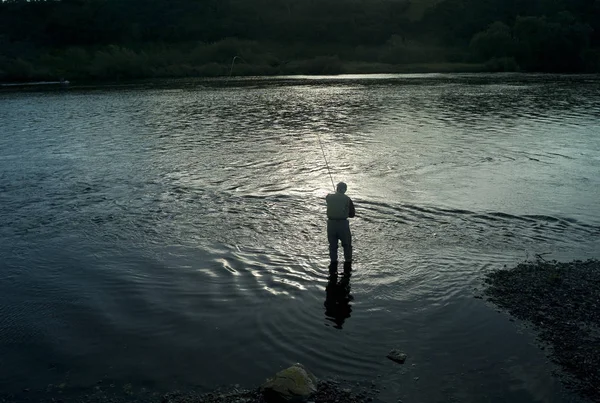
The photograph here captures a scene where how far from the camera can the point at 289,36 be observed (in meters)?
154

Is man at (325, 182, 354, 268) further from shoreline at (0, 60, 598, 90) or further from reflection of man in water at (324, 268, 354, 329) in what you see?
shoreline at (0, 60, 598, 90)

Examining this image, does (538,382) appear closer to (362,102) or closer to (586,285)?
(586,285)

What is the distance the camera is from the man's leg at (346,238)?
48.0ft

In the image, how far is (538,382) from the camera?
10.0 metres

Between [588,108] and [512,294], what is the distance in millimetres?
46584

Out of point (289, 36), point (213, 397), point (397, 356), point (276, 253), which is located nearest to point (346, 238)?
point (276, 253)

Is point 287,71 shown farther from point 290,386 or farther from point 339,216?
point 290,386

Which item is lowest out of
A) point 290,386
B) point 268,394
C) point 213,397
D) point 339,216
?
point 213,397

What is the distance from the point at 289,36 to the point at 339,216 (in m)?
147

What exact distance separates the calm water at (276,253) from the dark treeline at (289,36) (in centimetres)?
8581

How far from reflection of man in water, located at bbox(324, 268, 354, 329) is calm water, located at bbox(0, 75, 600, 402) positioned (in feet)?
0.23

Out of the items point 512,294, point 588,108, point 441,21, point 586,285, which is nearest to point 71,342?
point 512,294

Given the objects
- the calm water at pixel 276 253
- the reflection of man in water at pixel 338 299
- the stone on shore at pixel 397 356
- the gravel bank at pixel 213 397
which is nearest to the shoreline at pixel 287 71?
the calm water at pixel 276 253

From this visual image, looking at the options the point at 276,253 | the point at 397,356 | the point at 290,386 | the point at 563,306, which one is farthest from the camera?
the point at 276,253
